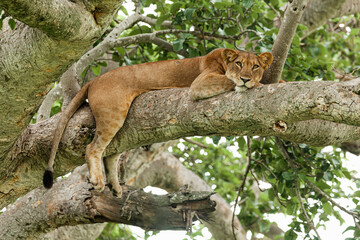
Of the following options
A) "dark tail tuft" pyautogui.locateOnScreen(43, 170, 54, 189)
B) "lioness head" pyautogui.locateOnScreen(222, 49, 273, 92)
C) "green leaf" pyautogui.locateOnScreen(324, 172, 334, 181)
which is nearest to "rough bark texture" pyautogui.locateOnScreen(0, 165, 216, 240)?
"dark tail tuft" pyautogui.locateOnScreen(43, 170, 54, 189)

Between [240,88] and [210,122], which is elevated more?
[240,88]

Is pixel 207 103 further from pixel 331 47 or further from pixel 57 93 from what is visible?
pixel 331 47

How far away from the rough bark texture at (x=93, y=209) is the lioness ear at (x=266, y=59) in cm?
128

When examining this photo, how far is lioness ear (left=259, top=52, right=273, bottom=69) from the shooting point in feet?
13.0

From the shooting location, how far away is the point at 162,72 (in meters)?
4.35

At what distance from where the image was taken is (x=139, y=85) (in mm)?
4188

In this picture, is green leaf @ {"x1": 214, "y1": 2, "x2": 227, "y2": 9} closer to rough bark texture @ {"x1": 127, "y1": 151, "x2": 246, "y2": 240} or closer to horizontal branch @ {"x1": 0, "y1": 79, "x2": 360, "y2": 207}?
horizontal branch @ {"x1": 0, "y1": 79, "x2": 360, "y2": 207}

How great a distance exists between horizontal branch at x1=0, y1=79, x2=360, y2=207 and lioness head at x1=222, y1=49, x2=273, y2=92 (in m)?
0.42

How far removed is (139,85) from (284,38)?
4.45 feet

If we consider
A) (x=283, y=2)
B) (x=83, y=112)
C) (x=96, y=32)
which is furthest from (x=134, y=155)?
(x=283, y=2)

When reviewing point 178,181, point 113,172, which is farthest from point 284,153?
point 178,181

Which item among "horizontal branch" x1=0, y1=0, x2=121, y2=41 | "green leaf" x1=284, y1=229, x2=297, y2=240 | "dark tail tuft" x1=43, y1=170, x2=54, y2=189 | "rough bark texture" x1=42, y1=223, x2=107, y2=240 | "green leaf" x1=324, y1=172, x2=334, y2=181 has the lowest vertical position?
"rough bark texture" x1=42, y1=223, x2=107, y2=240

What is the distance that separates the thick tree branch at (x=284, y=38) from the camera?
358 cm

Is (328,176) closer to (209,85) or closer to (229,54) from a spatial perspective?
(229,54)
